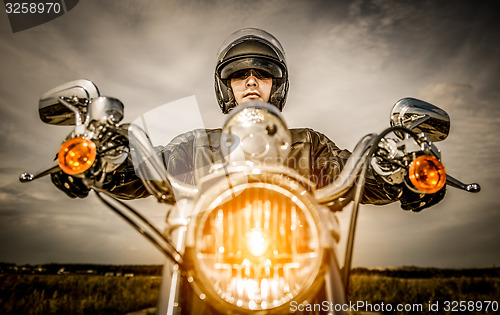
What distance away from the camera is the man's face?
2734 millimetres

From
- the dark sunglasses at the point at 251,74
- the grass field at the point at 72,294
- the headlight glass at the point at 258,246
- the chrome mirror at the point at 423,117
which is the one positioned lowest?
the grass field at the point at 72,294

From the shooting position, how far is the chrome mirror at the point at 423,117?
1.58 m

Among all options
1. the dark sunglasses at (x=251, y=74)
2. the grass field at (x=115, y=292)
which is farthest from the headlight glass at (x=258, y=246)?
the grass field at (x=115, y=292)

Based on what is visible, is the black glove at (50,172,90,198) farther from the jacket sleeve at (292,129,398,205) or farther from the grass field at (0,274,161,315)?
the grass field at (0,274,161,315)

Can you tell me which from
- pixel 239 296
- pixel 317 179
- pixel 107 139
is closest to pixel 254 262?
pixel 239 296

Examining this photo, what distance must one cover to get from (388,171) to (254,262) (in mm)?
884

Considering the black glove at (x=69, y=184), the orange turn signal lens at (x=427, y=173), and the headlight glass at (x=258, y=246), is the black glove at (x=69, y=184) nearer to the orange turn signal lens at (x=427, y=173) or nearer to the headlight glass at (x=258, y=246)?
the headlight glass at (x=258, y=246)

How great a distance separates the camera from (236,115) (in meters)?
0.99

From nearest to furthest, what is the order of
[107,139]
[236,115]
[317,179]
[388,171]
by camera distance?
[236,115], [107,139], [388,171], [317,179]

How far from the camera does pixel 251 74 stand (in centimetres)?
279

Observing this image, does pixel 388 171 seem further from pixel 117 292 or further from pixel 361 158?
pixel 117 292

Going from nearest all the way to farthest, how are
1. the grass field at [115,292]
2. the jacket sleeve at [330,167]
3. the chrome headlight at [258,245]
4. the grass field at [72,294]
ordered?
the chrome headlight at [258,245] < the jacket sleeve at [330,167] < the grass field at [72,294] < the grass field at [115,292]

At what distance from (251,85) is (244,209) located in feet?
6.57

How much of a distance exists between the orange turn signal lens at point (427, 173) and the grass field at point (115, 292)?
8.53 meters
